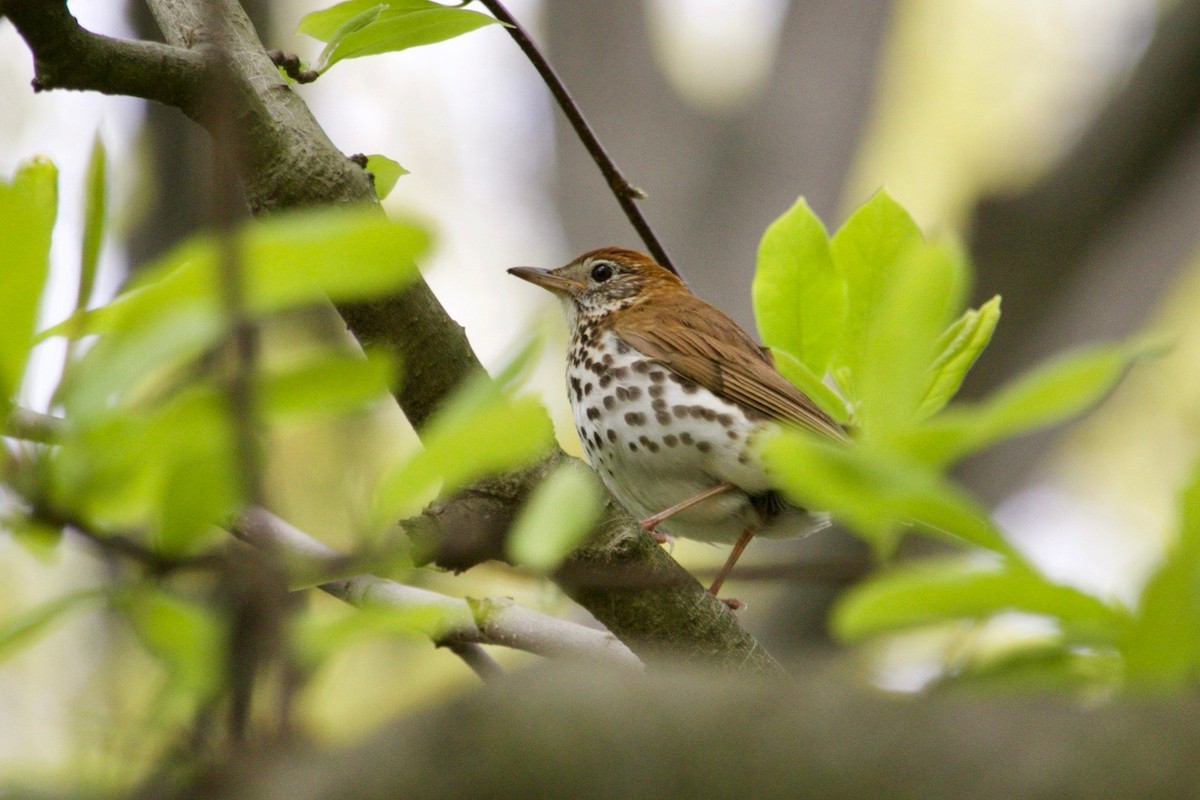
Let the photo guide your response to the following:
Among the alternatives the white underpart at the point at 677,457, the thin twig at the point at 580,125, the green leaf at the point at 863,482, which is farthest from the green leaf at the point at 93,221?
the white underpart at the point at 677,457

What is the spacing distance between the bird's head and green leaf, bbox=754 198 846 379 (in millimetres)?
2319

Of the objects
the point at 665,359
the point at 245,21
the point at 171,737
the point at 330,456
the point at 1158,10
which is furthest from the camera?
the point at 330,456

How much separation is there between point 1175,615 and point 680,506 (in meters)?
2.50

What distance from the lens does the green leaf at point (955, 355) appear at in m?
1.69

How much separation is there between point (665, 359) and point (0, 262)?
9.17 feet

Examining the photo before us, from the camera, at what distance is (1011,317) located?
25.0 ft

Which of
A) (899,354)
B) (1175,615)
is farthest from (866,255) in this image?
(1175,615)

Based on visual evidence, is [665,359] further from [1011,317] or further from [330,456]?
[330,456]

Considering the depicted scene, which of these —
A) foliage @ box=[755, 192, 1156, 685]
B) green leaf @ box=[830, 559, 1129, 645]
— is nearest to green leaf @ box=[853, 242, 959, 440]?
foliage @ box=[755, 192, 1156, 685]

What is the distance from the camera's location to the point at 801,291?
1.81 m

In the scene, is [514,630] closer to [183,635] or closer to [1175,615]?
[183,635]

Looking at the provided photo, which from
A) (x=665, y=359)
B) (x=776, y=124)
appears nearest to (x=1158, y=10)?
(x=776, y=124)

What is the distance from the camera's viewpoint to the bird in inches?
131

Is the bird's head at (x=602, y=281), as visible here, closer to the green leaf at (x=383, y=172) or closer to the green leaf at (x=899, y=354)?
the green leaf at (x=383, y=172)
